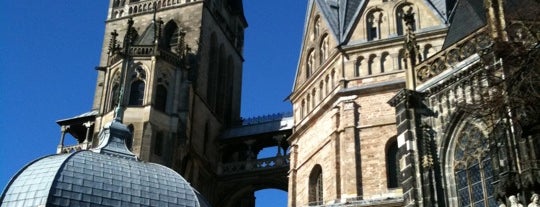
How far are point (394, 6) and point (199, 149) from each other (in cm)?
1320

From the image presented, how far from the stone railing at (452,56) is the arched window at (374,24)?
10.1 metres

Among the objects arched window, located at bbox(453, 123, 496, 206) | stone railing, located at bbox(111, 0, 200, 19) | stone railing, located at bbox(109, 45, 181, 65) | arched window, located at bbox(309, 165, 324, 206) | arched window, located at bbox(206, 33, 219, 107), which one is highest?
stone railing, located at bbox(111, 0, 200, 19)

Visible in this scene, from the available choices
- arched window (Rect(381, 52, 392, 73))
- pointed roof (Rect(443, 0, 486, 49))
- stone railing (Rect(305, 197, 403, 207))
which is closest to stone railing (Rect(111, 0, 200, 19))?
arched window (Rect(381, 52, 392, 73))

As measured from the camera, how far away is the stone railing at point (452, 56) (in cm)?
1655

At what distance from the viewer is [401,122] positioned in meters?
17.5

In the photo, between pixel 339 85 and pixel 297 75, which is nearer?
pixel 339 85

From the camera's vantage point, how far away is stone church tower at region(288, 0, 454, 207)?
2548 centimetres

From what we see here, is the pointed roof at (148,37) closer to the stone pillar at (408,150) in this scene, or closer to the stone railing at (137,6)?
the stone railing at (137,6)

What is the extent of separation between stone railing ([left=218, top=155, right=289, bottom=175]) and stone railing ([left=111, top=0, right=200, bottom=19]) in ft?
32.2

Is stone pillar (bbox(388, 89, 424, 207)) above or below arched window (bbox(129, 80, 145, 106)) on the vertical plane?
below

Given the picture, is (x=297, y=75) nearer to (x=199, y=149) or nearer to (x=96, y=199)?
(x=199, y=149)

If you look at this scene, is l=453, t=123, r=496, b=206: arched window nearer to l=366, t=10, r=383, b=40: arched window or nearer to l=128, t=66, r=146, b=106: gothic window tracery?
l=366, t=10, r=383, b=40: arched window

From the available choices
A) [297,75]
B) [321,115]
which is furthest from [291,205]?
[297,75]

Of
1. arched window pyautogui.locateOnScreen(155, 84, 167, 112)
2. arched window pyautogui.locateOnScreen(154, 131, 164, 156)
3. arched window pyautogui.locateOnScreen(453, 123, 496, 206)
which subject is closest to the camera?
arched window pyautogui.locateOnScreen(453, 123, 496, 206)
